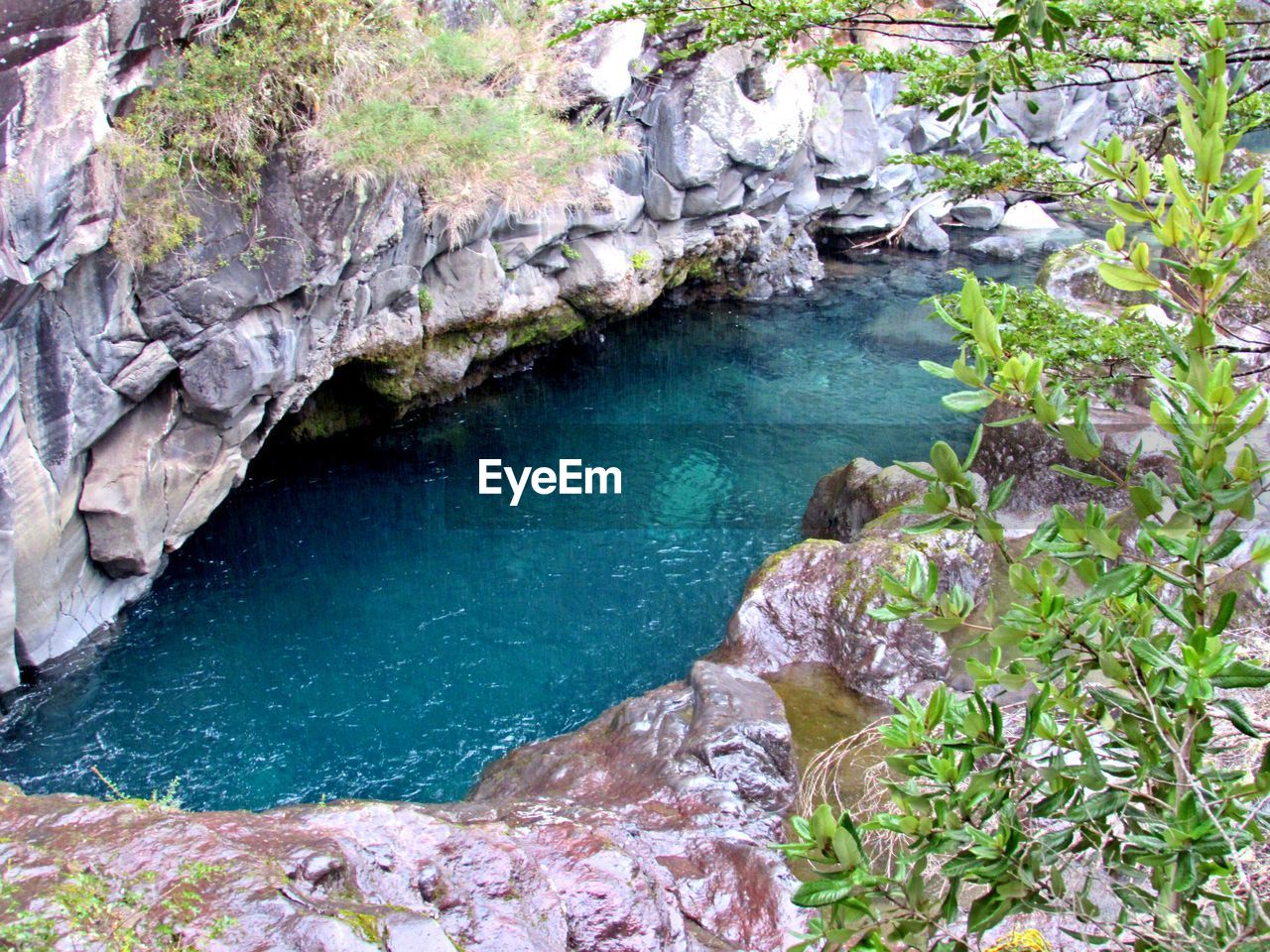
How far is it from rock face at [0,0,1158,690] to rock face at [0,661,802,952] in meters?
5.00

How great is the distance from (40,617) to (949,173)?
9.68 m

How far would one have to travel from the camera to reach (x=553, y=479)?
16.2 meters

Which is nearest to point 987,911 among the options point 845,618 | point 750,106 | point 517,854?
point 517,854

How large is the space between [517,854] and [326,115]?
878 centimetres

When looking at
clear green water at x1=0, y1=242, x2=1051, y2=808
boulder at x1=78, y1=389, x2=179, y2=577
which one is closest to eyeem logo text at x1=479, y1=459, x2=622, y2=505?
clear green water at x1=0, y1=242, x2=1051, y2=808

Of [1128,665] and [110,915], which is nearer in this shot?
[1128,665]

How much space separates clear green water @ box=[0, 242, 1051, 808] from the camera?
989 centimetres

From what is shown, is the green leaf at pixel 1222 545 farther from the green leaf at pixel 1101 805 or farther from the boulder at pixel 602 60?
the boulder at pixel 602 60

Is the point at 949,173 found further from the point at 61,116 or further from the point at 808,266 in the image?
the point at 808,266

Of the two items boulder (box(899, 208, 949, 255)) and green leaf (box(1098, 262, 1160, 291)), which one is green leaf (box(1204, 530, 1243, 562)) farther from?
boulder (box(899, 208, 949, 255))

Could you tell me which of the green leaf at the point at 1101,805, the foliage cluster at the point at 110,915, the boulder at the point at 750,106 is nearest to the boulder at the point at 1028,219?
the boulder at the point at 750,106

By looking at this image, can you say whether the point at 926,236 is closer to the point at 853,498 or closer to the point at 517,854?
the point at 853,498

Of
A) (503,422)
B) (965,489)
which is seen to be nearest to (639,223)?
(503,422)

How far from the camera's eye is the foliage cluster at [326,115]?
1038 centimetres
